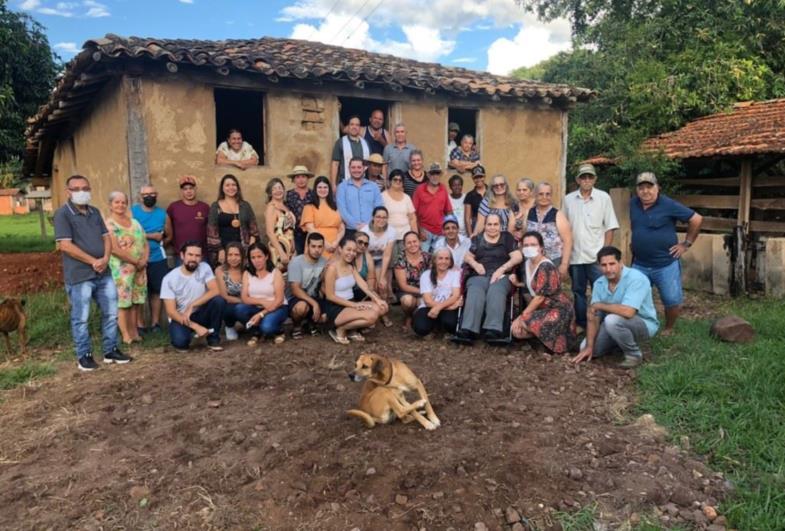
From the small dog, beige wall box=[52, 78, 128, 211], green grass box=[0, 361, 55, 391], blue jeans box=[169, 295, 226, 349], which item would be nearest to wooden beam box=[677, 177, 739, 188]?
blue jeans box=[169, 295, 226, 349]

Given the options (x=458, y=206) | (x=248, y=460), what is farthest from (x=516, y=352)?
(x=248, y=460)

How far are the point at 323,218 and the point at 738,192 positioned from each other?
867cm

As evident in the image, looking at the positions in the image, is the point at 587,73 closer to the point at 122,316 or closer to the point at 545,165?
the point at 545,165

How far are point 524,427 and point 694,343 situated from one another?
298 cm

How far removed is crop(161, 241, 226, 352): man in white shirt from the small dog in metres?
1.55

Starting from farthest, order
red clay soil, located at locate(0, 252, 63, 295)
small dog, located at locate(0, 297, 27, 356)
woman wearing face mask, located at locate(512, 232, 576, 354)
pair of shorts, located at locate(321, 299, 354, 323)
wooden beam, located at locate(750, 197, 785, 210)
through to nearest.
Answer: red clay soil, located at locate(0, 252, 63, 295) → wooden beam, located at locate(750, 197, 785, 210) → pair of shorts, located at locate(321, 299, 354, 323) → small dog, located at locate(0, 297, 27, 356) → woman wearing face mask, located at locate(512, 232, 576, 354)

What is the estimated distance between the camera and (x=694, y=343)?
6.18 m

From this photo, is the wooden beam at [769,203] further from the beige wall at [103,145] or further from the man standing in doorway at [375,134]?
the beige wall at [103,145]

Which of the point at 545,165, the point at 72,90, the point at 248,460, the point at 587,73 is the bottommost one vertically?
the point at 248,460

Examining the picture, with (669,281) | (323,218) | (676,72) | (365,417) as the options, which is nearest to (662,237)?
(669,281)

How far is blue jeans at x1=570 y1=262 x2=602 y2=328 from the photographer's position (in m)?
6.54

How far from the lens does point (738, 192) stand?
11406 mm

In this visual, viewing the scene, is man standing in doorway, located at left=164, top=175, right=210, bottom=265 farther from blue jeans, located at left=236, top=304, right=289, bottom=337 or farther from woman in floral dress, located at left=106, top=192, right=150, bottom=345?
blue jeans, located at left=236, top=304, right=289, bottom=337

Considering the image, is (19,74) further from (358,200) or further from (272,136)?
(358,200)
